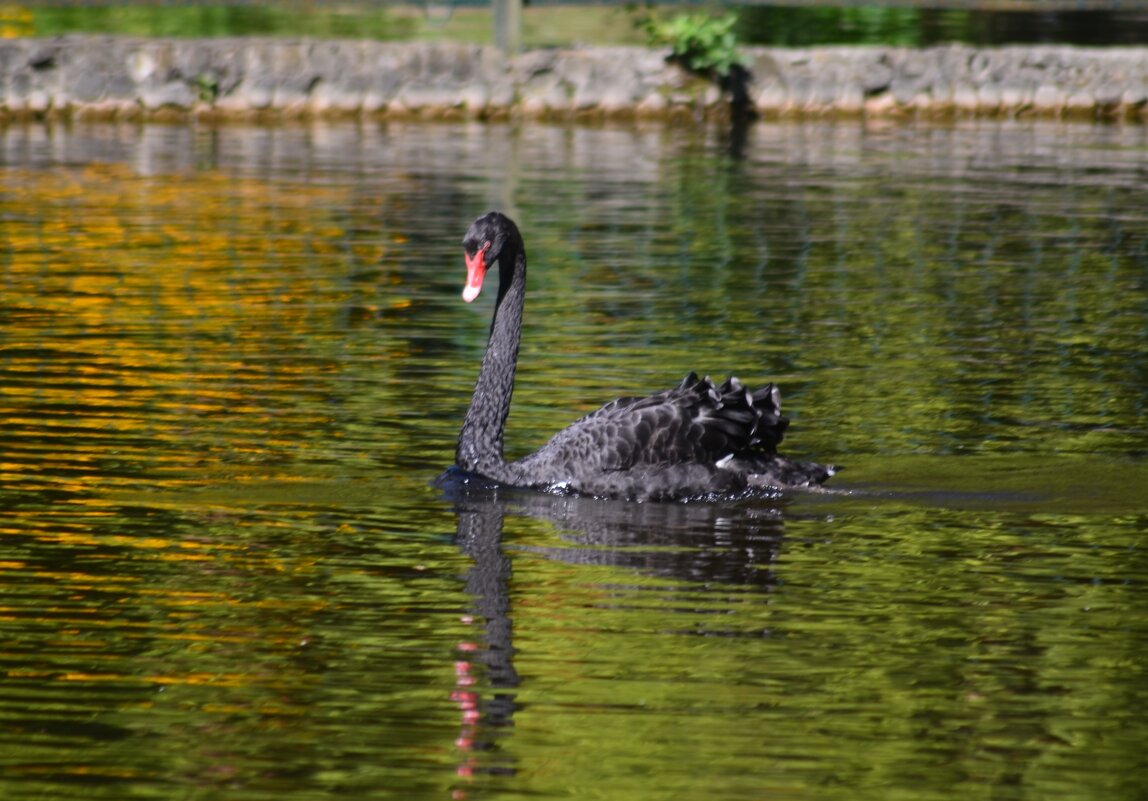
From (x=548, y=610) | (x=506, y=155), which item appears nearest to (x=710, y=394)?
(x=548, y=610)

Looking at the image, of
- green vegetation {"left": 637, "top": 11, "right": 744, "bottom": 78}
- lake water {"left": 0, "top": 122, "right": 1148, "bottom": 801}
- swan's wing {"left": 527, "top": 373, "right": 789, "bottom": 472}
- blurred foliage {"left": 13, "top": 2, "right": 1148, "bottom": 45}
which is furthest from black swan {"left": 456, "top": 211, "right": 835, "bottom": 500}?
blurred foliage {"left": 13, "top": 2, "right": 1148, "bottom": 45}

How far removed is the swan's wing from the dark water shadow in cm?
20

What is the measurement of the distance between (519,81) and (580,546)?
21.8m

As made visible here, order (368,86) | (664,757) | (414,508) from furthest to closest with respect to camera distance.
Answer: (368,86), (414,508), (664,757)

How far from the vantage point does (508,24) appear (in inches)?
1181

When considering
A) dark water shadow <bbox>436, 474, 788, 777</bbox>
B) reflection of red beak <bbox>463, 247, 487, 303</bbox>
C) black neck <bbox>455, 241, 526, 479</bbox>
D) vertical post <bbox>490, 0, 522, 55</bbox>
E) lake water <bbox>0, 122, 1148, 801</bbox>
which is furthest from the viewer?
vertical post <bbox>490, 0, 522, 55</bbox>

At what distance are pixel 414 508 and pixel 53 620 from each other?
2284 mm

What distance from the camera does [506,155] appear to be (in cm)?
2609

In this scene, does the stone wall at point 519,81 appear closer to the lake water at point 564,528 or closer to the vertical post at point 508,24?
the vertical post at point 508,24

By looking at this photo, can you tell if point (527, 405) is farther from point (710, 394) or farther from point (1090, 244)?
point (1090, 244)

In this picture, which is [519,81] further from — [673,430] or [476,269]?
[673,430]

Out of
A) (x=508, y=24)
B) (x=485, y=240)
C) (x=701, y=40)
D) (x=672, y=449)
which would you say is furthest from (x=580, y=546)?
(x=508, y=24)

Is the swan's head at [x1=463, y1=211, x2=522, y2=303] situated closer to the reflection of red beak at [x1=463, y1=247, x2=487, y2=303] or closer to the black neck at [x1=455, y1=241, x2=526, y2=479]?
the reflection of red beak at [x1=463, y1=247, x2=487, y2=303]

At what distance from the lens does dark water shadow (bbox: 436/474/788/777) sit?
7.11 m
